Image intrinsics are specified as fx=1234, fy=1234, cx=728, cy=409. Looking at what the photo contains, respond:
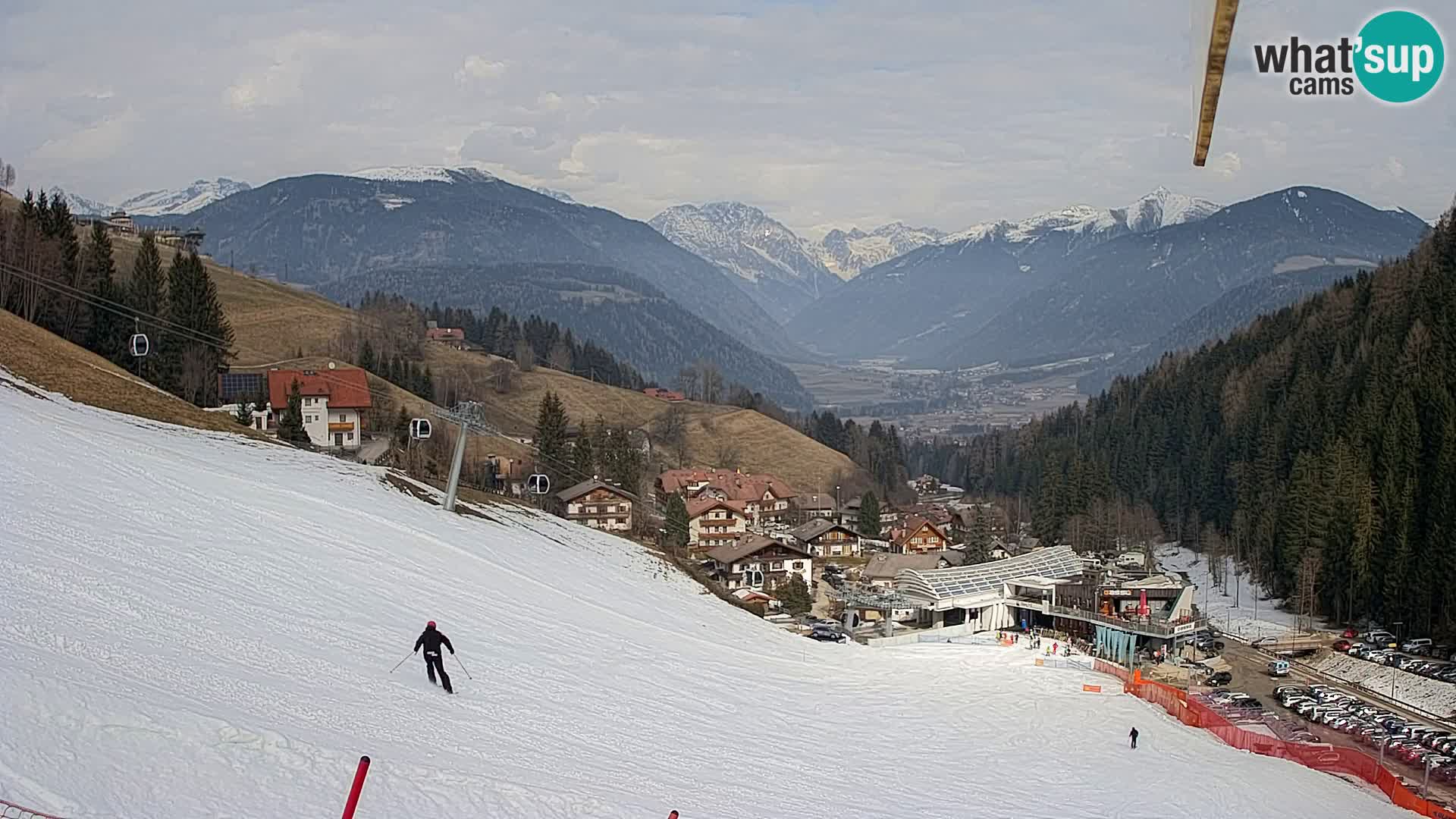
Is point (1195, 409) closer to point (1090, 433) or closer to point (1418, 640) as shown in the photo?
point (1090, 433)

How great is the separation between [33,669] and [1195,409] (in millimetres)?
132034

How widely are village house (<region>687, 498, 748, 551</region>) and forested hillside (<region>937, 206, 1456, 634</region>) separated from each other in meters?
29.3

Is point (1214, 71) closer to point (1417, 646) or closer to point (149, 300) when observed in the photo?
point (1417, 646)

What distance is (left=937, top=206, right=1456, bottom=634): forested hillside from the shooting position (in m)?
63.4

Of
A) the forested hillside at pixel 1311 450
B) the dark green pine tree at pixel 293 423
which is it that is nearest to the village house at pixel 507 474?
the dark green pine tree at pixel 293 423

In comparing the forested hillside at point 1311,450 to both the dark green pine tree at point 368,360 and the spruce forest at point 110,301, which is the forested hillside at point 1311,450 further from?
the spruce forest at point 110,301

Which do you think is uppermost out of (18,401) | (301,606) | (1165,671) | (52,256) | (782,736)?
(52,256)

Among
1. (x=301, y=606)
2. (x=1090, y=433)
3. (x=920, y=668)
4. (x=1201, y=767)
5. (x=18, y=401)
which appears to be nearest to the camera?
(x=301, y=606)

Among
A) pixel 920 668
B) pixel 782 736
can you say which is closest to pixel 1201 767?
pixel 782 736

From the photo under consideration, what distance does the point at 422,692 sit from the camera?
20094mm

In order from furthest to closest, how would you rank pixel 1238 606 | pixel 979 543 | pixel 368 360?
pixel 368 360 < pixel 979 543 < pixel 1238 606

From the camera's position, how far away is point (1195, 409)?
13300 cm

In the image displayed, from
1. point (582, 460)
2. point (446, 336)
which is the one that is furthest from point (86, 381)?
point (446, 336)

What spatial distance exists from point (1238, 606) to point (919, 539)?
28617 mm
